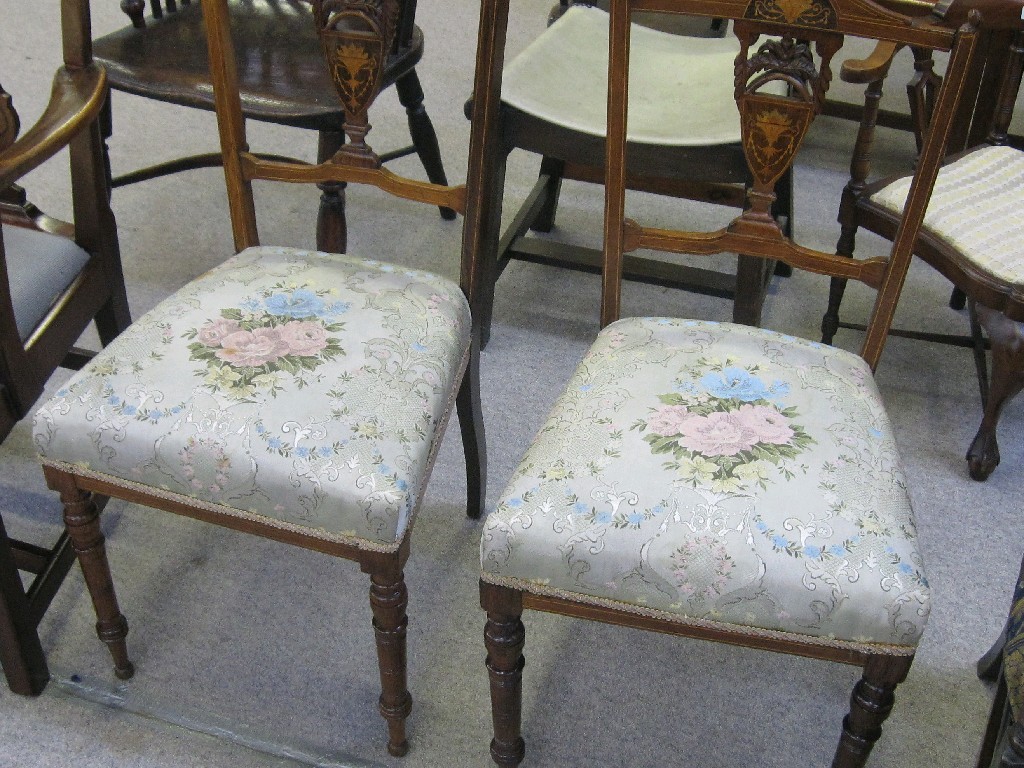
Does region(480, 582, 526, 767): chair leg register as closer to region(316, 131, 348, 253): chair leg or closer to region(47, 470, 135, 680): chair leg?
region(47, 470, 135, 680): chair leg

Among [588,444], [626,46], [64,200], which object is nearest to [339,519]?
[588,444]

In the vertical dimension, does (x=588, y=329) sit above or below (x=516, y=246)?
below

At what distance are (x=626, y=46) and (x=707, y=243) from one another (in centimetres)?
25

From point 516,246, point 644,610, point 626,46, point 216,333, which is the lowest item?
point 516,246

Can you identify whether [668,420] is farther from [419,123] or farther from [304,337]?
[419,123]

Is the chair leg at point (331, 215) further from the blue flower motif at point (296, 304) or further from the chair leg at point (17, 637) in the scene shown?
the chair leg at point (17, 637)

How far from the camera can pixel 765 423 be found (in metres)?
1.12

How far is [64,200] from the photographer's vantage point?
238 cm

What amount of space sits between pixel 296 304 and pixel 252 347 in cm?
10

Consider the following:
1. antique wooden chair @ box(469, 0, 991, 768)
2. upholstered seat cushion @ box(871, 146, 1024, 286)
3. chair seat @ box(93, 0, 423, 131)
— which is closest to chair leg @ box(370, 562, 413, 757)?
antique wooden chair @ box(469, 0, 991, 768)

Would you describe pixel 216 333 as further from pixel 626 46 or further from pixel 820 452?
pixel 820 452

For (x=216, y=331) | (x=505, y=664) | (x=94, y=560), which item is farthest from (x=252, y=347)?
(x=505, y=664)

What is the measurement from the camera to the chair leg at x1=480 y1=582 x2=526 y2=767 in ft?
3.49

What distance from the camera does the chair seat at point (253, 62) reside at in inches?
67.4
